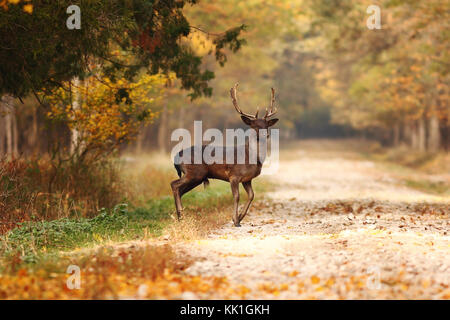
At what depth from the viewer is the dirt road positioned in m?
6.95

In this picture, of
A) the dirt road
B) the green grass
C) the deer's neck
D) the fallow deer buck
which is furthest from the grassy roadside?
the green grass

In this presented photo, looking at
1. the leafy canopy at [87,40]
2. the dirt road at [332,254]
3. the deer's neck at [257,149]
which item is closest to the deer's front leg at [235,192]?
the dirt road at [332,254]

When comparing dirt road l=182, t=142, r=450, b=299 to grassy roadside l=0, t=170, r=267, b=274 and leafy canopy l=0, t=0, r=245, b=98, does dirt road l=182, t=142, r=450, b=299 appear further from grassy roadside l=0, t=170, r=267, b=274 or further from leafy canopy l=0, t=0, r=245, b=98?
leafy canopy l=0, t=0, r=245, b=98

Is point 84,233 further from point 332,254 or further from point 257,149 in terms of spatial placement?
point 332,254

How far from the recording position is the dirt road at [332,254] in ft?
22.8

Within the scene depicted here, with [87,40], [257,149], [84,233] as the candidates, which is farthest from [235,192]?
[87,40]

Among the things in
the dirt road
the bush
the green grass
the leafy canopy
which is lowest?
the green grass

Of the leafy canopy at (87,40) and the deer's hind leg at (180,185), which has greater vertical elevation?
the leafy canopy at (87,40)

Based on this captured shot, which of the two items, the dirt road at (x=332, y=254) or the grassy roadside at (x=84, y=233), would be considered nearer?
the dirt road at (x=332, y=254)

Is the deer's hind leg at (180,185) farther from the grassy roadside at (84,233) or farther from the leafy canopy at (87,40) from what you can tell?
the leafy canopy at (87,40)

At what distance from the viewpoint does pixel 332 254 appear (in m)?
→ 8.32

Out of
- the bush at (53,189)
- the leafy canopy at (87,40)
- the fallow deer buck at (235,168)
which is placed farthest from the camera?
the bush at (53,189)
